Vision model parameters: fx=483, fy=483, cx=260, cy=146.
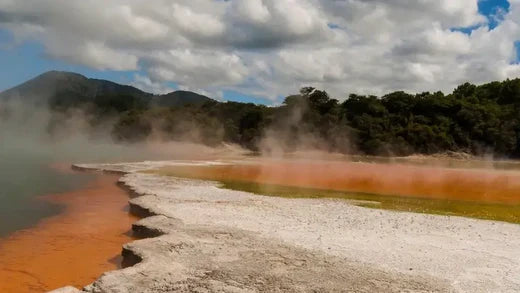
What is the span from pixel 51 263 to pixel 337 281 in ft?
25.9

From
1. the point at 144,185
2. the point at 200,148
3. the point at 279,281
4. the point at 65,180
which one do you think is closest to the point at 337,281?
the point at 279,281

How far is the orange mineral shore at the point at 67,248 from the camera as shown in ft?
38.9

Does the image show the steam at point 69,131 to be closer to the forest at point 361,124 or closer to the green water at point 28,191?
the forest at point 361,124

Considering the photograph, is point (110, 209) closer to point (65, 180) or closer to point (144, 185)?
point (144, 185)

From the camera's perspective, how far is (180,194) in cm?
2347

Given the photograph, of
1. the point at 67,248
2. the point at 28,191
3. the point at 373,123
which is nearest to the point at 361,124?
the point at 373,123

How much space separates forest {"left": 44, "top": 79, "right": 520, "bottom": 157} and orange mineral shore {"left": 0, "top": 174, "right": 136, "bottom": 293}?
7900cm

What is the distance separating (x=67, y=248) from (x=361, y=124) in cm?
9118

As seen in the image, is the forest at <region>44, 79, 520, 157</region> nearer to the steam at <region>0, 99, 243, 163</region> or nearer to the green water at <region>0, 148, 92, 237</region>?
the steam at <region>0, 99, 243, 163</region>

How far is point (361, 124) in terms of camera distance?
101 meters

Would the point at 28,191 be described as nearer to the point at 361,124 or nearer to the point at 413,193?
the point at 413,193

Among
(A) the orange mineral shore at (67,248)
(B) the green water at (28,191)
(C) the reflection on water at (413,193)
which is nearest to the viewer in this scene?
(A) the orange mineral shore at (67,248)

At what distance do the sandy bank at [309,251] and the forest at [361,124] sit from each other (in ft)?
260

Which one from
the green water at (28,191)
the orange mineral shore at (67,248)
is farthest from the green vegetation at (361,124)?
the orange mineral shore at (67,248)
